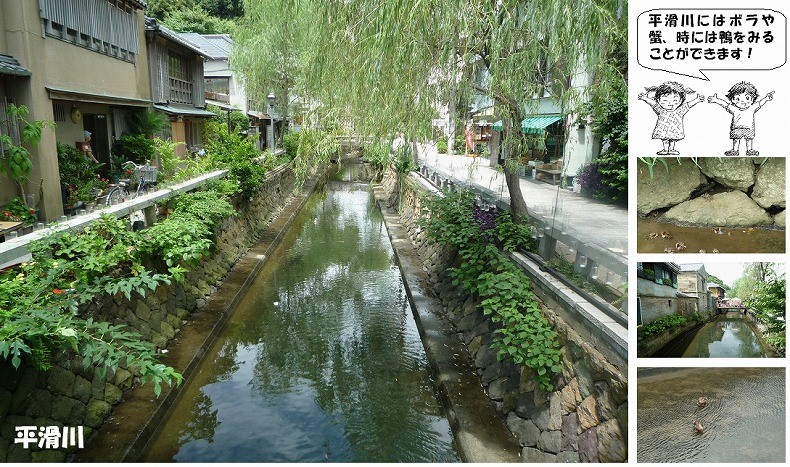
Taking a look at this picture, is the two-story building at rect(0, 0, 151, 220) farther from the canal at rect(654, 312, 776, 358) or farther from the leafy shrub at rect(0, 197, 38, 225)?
the canal at rect(654, 312, 776, 358)

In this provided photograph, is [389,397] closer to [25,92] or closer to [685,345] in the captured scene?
[685,345]

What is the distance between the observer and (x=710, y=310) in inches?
118

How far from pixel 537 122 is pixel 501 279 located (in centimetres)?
250

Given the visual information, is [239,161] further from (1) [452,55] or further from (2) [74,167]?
(1) [452,55]

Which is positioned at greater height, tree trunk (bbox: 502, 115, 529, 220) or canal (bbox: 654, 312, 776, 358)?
tree trunk (bbox: 502, 115, 529, 220)

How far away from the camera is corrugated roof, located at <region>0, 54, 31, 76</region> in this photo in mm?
8638

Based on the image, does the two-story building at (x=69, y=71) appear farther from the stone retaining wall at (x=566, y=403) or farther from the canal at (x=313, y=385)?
the stone retaining wall at (x=566, y=403)

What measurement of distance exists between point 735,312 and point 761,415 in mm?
824

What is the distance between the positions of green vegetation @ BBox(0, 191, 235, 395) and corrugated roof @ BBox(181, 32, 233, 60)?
74.8 feet

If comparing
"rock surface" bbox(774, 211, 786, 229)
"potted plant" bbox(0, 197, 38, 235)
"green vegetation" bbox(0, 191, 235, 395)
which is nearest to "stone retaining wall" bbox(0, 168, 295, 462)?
"green vegetation" bbox(0, 191, 235, 395)

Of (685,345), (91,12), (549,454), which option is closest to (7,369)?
(549,454)

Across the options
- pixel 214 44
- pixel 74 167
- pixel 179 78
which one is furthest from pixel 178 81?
pixel 214 44

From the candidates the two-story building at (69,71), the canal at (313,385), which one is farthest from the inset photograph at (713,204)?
the two-story building at (69,71)

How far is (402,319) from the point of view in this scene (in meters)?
9.96
